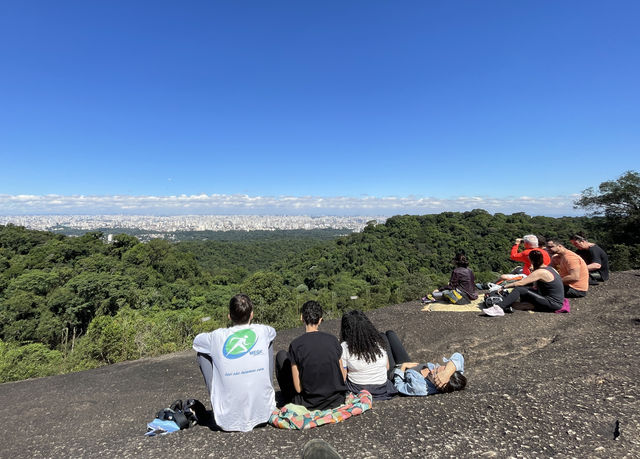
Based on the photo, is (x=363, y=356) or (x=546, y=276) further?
(x=546, y=276)

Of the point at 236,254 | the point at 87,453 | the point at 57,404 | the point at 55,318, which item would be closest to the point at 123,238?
the point at 55,318

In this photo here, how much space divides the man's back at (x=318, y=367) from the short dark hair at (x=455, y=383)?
56.8 inches

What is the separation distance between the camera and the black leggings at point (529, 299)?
6.55 m

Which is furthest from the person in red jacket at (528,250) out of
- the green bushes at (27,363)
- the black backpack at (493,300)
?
the green bushes at (27,363)

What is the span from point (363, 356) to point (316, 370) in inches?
24.2

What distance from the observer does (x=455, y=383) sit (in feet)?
12.6

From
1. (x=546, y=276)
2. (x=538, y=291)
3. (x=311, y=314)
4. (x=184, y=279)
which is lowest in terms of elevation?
(x=184, y=279)

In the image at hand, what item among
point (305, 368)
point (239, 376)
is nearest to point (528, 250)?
point (305, 368)

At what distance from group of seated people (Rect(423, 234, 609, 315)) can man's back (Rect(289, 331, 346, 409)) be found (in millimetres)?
5061

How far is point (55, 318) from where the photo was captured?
1208 inches

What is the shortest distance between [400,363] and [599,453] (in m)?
2.19

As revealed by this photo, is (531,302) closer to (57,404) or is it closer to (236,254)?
(57,404)

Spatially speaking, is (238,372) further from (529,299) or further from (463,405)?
(529,299)

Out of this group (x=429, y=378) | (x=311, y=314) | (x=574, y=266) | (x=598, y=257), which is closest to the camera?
(x=311, y=314)
